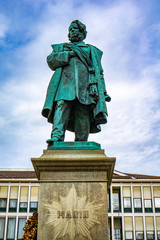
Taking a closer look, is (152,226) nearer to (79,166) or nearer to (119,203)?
(119,203)

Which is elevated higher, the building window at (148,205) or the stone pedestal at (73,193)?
the building window at (148,205)

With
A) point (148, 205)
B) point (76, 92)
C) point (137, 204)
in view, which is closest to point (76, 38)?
point (76, 92)

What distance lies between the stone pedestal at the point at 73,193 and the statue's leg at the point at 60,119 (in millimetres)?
378

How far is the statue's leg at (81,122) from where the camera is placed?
6.77m

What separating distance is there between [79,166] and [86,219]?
899 mm

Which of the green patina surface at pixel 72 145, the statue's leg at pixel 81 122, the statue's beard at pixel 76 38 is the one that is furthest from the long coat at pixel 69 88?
the green patina surface at pixel 72 145

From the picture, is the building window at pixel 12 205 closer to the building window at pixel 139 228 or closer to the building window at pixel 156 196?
the building window at pixel 139 228

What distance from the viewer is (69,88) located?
6730 millimetres

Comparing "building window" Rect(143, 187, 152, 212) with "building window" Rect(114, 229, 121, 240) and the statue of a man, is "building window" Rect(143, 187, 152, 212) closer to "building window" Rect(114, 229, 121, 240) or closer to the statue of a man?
"building window" Rect(114, 229, 121, 240)

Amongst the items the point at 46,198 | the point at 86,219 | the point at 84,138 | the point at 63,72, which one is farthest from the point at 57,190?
the point at 63,72

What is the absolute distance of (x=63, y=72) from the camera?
6977 mm

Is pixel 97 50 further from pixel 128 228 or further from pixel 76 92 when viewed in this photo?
pixel 128 228

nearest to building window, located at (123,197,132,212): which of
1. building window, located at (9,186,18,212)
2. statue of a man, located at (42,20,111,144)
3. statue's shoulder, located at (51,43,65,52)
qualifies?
building window, located at (9,186,18,212)

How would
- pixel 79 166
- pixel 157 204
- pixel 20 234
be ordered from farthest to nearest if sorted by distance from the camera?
pixel 157 204, pixel 20 234, pixel 79 166
